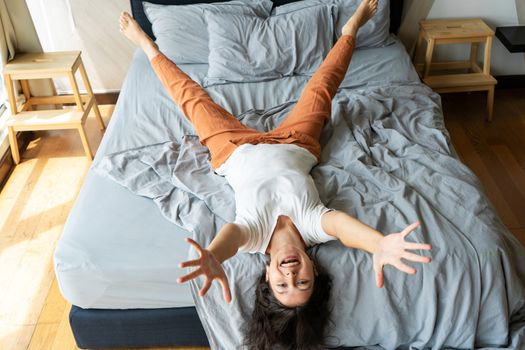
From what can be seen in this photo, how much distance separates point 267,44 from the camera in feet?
9.18

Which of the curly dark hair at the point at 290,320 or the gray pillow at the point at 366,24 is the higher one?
the gray pillow at the point at 366,24

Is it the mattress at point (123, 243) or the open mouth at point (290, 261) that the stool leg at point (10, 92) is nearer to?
the mattress at point (123, 243)

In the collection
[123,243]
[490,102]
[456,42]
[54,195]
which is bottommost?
[54,195]

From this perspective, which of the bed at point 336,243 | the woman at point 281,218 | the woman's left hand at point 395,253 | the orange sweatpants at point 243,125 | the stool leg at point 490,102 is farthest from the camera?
the stool leg at point 490,102

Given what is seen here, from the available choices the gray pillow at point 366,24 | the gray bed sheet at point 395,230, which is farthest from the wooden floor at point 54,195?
the gray pillow at point 366,24

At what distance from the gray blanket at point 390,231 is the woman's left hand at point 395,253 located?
8.6 inches

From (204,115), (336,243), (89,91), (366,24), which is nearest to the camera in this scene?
(336,243)

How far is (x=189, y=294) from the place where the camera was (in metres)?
1.85

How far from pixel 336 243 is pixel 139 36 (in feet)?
4.87

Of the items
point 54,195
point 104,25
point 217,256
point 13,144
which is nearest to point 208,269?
point 217,256

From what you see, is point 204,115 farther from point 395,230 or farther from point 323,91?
point 395,230

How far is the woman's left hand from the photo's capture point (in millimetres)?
1409

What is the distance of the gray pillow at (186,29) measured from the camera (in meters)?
2.92

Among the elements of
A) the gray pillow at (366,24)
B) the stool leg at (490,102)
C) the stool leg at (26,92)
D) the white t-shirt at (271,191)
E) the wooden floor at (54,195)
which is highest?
the gray pillow at (366,24)
